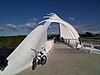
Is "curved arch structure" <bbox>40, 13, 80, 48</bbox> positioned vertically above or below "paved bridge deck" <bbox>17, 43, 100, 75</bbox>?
above

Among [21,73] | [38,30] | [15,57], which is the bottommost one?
[21,73]


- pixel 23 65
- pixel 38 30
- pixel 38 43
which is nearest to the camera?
pixel 23 65

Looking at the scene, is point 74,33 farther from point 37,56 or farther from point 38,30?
point 37,56

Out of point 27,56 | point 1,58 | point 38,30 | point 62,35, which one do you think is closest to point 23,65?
point 27,56

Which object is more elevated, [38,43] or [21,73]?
[38,43]

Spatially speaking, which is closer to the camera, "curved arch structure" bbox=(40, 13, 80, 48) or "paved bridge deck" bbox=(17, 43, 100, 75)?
"paved bridge deck" bbox=(17, 43, 100, 75)

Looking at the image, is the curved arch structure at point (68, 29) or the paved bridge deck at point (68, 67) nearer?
the paved bridge deck at point (68, 67)

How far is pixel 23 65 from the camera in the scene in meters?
10.6

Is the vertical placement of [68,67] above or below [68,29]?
below

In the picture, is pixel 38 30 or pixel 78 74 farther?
pixel 38 30

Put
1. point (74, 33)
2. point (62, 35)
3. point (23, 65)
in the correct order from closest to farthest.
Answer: point (23, 65) < point (74, 33) < point (62, 35)

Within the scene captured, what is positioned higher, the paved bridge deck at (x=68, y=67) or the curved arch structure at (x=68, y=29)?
the curved arch structure at (x=68, y=29)

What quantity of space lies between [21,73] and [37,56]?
8.40 feet

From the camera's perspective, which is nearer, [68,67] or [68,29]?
[68,67]
